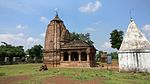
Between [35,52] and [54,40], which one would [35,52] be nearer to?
[35,52]

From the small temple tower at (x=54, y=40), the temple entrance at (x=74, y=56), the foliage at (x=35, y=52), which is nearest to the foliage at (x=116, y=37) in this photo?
the temple entrance at (x=74, y=56)

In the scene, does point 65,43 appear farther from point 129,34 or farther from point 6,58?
point 6,58

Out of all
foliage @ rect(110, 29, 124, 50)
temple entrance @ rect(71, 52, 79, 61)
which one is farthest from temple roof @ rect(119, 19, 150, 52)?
foliage @ rect(110, 29, 124, 50)

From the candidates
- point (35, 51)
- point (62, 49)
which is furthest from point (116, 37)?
point (35, 51)

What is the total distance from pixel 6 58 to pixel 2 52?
8.32 ft

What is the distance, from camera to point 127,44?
945 inches

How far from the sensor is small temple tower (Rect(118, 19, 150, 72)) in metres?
22.4

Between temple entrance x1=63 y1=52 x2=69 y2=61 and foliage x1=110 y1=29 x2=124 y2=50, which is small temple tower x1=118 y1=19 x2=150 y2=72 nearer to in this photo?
temple entrance x1=63 y1=52 x2=69 y2=61

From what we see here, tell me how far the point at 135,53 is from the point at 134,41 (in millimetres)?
1804

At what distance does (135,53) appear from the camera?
22.8 metres

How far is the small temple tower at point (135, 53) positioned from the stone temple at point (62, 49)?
14739mm

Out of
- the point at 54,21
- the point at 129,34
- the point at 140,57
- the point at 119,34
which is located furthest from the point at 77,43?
the point at 119,34

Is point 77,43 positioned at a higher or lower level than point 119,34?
lower

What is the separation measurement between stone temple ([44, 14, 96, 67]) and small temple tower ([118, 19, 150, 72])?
14739 mm
